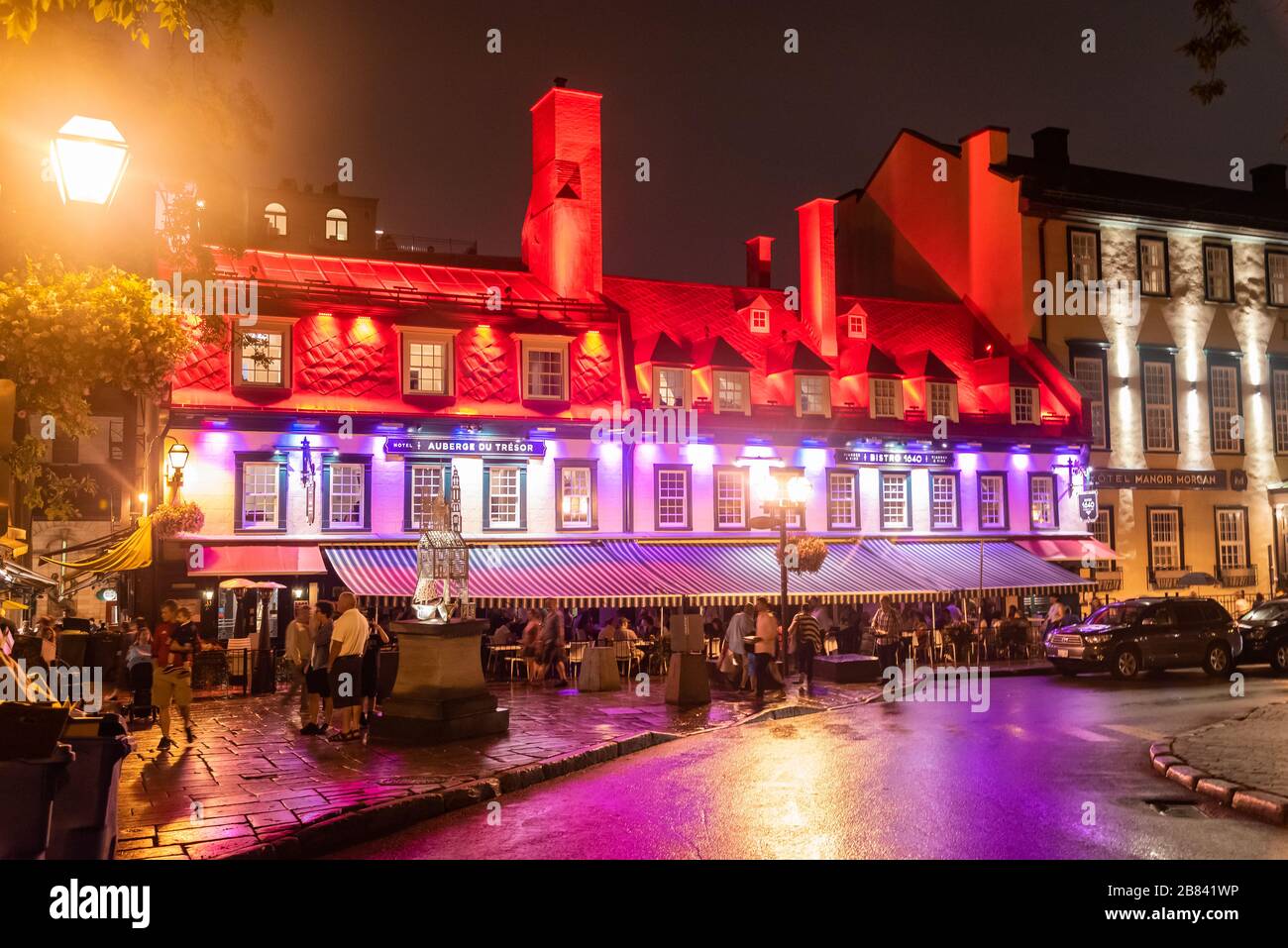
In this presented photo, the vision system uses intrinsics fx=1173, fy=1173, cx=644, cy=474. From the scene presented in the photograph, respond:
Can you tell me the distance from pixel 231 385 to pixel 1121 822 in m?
20.9

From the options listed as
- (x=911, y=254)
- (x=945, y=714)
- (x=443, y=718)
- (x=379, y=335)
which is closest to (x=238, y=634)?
(x=379, y=335)

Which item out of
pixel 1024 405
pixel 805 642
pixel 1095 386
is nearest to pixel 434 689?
pixel 805 642

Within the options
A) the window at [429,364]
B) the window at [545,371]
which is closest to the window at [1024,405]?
the window at [545,371]

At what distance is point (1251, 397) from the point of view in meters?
37.8

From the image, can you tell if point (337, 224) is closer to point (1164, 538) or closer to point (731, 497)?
point (731, 497)

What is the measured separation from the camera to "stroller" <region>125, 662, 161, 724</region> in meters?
16.5

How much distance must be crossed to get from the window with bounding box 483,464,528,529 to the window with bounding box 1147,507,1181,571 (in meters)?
19.8

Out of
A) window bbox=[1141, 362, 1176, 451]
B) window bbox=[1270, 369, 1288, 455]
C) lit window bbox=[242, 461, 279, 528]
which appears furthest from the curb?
window bbox=[1270, 369, 1288, 455]

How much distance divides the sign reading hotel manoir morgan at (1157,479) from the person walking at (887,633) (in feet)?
36.4

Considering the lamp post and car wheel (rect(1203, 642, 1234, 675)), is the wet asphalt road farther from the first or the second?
car wheel (rect(1203, 642, 1234, 675))

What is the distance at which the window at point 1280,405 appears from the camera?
38.0 meters

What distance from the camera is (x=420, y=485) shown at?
89.2 feet

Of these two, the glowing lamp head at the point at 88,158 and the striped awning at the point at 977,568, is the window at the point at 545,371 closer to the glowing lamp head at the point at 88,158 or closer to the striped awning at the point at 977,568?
the striped awning at the point at 977,568

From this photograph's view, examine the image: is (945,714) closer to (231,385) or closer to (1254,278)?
(231,385)
